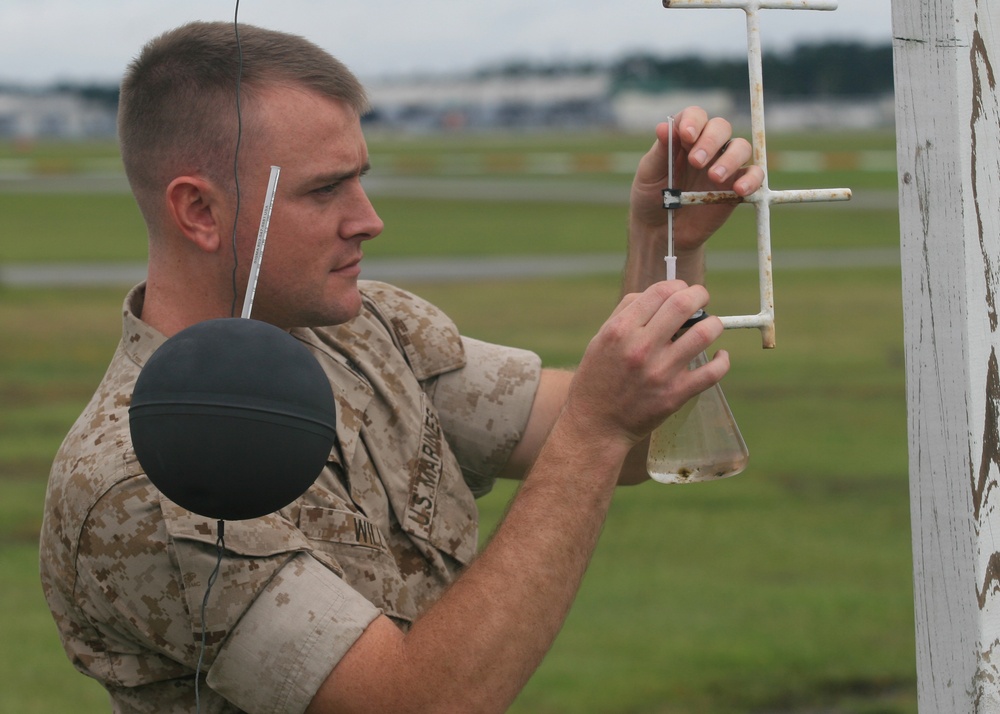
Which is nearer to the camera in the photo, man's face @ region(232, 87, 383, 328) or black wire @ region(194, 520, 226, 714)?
black wire @ region(194, 520, 226, 714)

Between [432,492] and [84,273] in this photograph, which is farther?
[84,273]

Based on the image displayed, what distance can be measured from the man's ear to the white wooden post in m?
1.08

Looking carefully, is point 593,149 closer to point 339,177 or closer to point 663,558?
point 663,558

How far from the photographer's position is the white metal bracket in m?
1.82

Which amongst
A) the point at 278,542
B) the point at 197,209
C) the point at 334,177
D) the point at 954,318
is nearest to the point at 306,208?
the point at 334,177

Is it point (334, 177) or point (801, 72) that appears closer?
point (334, 177)

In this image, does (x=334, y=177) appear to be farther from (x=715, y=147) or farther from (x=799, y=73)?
(x=799, y=73)

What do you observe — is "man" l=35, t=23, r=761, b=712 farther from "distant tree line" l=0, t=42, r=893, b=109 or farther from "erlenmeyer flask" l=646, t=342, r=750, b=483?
"distant tree line" l=0, t=42, r=893, b=109

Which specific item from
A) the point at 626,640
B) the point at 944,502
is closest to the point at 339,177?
the point at 944,502

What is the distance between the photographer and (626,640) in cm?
569

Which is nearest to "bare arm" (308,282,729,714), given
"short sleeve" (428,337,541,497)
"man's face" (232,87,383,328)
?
"man's face" (232,87,383,328)

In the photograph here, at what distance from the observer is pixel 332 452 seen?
222 centimetres

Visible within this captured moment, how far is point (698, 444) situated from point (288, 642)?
0.69 meters

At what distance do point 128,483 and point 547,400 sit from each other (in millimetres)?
975
